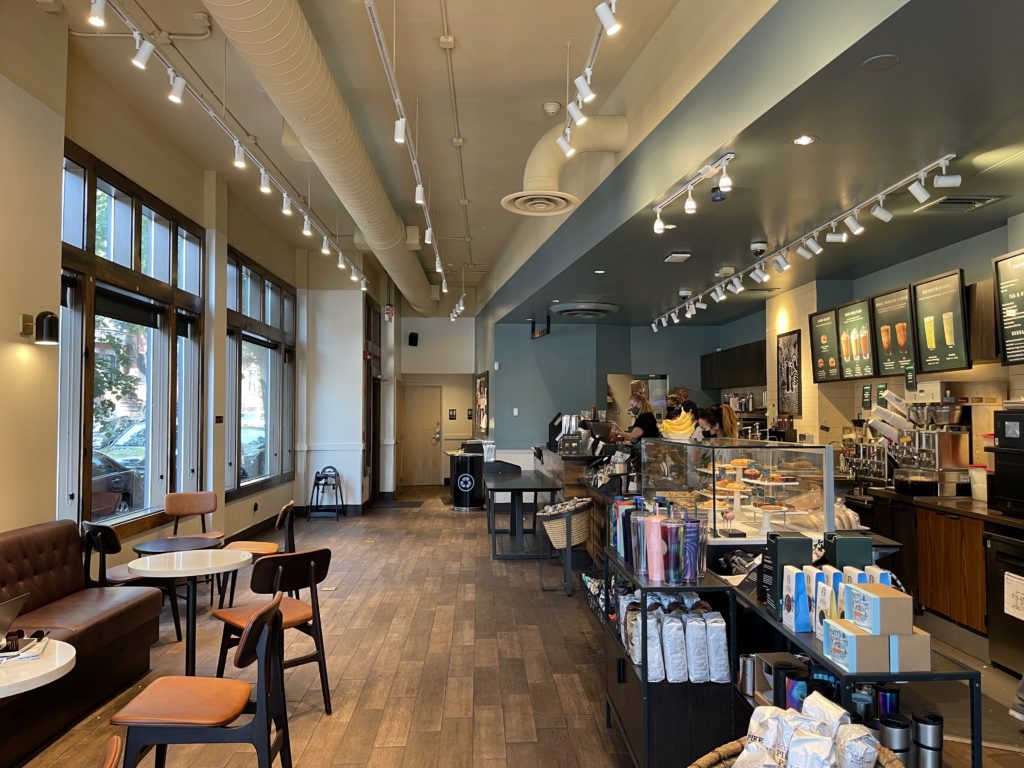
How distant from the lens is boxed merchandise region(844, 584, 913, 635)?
1.80 meters

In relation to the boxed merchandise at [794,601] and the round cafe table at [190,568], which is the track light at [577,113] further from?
the round cafe table at [190,568]

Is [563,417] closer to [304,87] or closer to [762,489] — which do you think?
[762,489]

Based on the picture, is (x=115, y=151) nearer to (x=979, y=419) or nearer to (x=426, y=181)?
(x=426, y=181)

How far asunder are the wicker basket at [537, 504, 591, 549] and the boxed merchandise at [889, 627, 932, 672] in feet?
13.4

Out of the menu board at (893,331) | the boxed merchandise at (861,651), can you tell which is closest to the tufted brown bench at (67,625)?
the boxed merchandise at (861,651)

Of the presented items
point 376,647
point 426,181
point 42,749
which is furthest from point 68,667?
point 426,181

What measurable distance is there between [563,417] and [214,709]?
22.3 feet

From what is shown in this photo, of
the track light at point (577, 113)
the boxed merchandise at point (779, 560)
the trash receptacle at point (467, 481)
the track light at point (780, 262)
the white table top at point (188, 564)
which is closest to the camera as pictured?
the boxed merchandise at point (779, 560)

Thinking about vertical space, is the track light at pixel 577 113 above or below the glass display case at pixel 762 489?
above

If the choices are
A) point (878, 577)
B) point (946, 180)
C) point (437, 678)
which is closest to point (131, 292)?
point (437, 678)

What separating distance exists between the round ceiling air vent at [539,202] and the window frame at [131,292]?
2.95 m

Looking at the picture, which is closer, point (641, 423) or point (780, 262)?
point (780, 262)

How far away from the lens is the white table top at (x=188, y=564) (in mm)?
3617

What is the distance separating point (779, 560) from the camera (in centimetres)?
224
